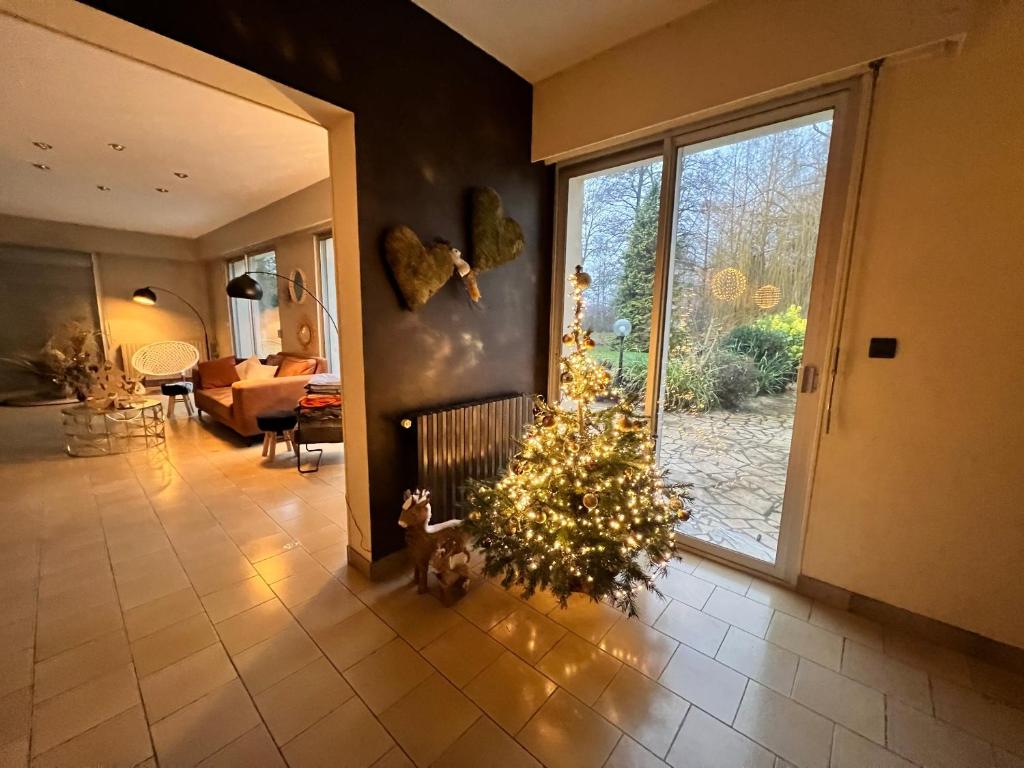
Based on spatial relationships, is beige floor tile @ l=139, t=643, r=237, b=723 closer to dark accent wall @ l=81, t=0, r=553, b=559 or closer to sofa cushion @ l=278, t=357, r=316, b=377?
dark accent wall @ l=81, t=0, r=553, b=559

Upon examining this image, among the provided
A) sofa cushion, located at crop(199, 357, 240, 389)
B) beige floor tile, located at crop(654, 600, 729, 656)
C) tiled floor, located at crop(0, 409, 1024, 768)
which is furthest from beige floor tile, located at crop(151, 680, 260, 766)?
sofa cushion, located at crop(199, 357, 240, 389)

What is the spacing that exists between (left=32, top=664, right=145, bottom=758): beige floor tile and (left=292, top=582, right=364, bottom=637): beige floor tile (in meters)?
0.54

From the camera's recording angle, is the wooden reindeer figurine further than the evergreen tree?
No

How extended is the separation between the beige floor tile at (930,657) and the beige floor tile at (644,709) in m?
1.00

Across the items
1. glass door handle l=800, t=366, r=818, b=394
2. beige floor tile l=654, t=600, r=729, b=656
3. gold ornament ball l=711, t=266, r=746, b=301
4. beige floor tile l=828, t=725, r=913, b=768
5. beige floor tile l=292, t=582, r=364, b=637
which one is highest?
gold ornament ball l=711, t=266, r=746, b=301


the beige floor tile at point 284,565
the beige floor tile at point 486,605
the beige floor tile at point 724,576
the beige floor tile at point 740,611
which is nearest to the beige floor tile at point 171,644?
the beige floor tile at point 284,565

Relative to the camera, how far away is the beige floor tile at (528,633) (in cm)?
157

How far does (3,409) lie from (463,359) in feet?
23.8

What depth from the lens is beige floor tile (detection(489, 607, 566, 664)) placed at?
1568mm

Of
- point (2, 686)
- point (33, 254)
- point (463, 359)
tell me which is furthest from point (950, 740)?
point (33, 254)

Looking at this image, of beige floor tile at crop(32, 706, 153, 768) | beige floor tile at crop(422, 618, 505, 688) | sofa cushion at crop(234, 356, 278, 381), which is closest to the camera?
beige floor tile at crop(32, 706, 153, 768)

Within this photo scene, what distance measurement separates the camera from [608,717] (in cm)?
129

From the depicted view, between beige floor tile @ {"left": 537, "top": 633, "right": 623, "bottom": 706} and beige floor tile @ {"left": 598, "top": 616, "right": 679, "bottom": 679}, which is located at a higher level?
beige floor tile @ {"left": 598, "top": 616, "right": 679, "bottom": 679}

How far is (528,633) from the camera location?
1.66 m
